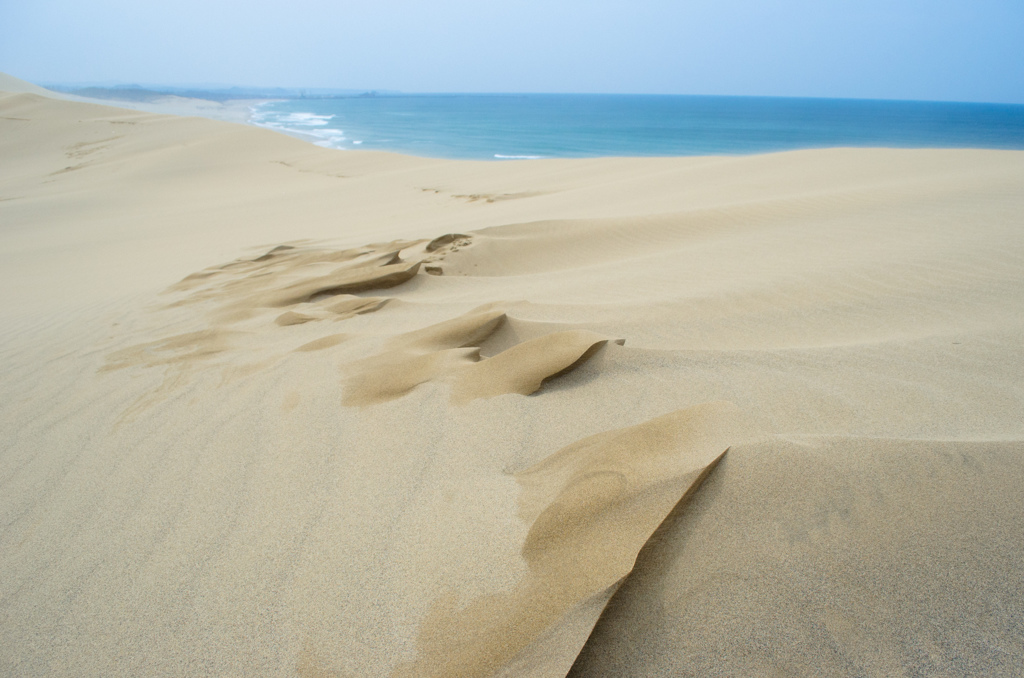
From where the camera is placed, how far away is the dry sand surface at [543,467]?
1.10 meters

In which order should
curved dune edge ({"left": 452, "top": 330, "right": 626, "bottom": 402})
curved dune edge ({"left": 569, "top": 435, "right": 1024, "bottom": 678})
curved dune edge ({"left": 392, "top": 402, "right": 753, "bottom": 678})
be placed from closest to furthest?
1. curved dune edge ({"left": 569, "top": 435, "right": 1024, "bottom": 678})
2. curved dune edge ({"left": 392, "top": 402, "right": 753, "bottom": 678})
3. curved dune edge ({"left": 452, "top": 330, "right": 626, "bottom": 402})

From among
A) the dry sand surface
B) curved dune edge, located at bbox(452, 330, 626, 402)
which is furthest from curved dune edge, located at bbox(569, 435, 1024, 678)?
curved dune edge, located at bbox(452, 330, 626, 402)

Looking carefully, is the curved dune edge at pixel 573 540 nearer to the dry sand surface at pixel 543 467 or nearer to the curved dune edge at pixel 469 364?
the dry sand surface at pixel 543 467

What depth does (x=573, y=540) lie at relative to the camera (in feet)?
4.29

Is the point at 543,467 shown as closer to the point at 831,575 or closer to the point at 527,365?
the point at 527,365

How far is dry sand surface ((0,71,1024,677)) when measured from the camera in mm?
1100

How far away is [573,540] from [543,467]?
0.36 metres

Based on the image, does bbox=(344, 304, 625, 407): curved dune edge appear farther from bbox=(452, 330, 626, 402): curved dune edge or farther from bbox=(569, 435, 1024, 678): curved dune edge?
bbox=(569, 435, 1024, 678): curved dune edge

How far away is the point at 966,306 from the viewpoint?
2.71 metres

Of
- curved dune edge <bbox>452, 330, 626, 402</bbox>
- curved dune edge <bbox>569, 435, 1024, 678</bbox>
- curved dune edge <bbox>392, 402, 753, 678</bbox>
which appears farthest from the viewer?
curved dune edge <bbox>452, 330, 626, 402</bbox>

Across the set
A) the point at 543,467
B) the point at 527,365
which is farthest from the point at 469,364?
the point at 543,467

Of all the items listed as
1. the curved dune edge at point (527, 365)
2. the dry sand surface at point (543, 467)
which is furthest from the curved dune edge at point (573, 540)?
the curved dune edge at point (527, 365)

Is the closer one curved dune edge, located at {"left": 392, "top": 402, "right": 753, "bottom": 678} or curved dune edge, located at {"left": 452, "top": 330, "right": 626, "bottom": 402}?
curved dune edge, located at {"left": 392, "top": 402, "right": 753, "bottom": 678}

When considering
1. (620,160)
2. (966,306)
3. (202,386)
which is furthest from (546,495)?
(620,160)
